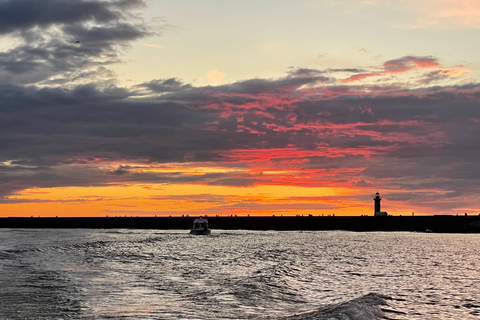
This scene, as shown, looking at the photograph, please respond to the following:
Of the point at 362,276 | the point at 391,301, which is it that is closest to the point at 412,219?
the point at 362,276

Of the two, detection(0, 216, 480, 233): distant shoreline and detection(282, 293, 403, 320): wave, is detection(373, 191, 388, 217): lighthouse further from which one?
detection(282, 293, 403, 320): wave

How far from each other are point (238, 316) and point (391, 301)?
1064cm

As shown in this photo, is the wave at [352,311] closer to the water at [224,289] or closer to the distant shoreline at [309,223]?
the water at [224,289]

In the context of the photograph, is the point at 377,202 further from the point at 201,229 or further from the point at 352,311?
the point at 352,311

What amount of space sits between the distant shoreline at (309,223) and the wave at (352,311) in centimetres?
14247

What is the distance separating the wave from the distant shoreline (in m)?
142

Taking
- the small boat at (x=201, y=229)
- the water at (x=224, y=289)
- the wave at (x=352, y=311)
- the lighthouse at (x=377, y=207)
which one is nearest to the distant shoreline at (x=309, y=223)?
the lighthouse at (x=377, y=207)

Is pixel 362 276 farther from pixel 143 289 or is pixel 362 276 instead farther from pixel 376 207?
pixel 376 207

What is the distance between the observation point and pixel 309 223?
613 ft

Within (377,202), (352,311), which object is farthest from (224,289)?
(377,202)

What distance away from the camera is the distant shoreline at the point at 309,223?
166 metres

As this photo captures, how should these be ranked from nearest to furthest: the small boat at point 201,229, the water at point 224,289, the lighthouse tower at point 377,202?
the water at point 224,289 < the small boat at point 201,229 < the lighthouse tower at point 377,202

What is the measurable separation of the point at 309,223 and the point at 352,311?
164022 mm

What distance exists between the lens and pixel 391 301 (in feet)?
99.5
